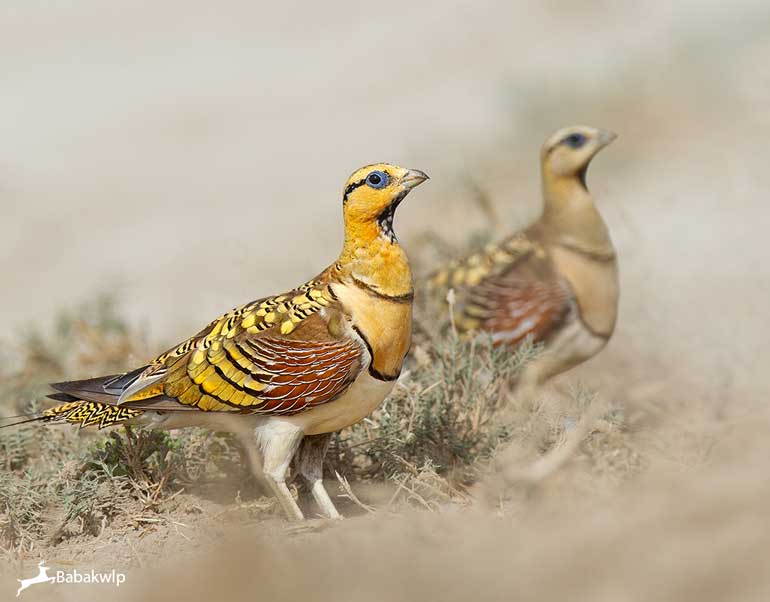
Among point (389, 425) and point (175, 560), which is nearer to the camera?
point (175, 560)

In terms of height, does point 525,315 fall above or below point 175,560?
above

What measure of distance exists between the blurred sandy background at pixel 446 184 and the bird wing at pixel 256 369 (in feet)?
2.12

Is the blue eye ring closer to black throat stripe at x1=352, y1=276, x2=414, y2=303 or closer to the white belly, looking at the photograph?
black throat stripe at x1=352, y1=276, x2=414, y2=303

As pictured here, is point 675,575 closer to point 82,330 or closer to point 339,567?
point 339,567

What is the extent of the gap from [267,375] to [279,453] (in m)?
0.36

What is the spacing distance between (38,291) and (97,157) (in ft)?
11.7

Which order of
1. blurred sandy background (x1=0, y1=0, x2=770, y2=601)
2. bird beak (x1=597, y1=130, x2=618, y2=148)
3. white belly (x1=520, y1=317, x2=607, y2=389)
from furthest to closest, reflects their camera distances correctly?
bird beak (x1=597, y1=130, x2=618, y2=148)
white belly (x1=520, y1=317, x2=607, y2=389)
blurred sandy background (x1=0, y1=0, x2=770, y2=601)

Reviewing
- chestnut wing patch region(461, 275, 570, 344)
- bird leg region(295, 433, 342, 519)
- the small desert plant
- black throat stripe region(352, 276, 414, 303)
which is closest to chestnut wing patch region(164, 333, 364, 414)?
black throat stripe region(352, 276, 414, 303)

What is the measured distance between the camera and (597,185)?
1187 centimetres

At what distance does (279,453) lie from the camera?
500cm

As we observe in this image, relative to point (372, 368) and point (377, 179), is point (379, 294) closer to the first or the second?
point (372, 368)

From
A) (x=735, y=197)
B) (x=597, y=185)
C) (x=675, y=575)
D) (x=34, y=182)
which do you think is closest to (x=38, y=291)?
(x=34, y=182)

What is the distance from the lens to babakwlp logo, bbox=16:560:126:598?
15.3 feet

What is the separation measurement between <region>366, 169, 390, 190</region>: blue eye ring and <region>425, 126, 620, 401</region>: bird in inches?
69.9
